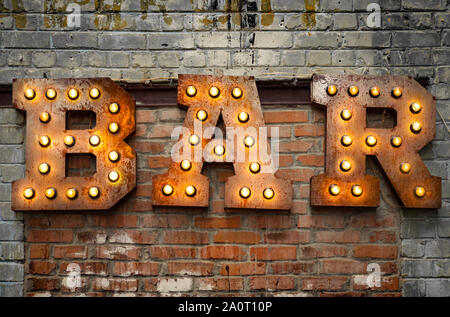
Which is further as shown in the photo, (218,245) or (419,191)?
(218,245)

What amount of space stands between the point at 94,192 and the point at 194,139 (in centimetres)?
61

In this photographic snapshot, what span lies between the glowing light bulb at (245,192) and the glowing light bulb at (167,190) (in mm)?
376

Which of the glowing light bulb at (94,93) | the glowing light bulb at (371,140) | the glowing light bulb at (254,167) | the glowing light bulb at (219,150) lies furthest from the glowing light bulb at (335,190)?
the glowing light bulb at (94,93)

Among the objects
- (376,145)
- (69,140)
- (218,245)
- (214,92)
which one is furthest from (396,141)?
(69,140)

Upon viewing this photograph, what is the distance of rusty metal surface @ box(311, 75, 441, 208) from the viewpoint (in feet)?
5.94

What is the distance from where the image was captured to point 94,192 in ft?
5.94

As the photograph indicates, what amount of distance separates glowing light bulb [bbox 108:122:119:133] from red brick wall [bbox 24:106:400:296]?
0.13m

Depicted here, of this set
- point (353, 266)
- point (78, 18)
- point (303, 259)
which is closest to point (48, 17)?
point (78, 18)

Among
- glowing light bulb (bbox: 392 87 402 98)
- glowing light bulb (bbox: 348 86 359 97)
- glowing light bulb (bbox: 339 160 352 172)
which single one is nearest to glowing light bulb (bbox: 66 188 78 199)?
Answer: glowing light bulb (bbox: 339 160 352 172)

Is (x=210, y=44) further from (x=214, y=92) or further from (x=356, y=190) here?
(x=356, y=190)

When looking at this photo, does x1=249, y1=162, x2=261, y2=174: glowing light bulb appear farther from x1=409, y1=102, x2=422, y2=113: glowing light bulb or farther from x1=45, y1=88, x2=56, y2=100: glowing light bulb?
x1=45, y1=88, x2=56, y2=100: glowing light bulb

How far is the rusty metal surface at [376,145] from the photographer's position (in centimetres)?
181

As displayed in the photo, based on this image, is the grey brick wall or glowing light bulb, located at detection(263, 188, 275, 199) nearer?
glowing light bulb, located at detection(263, 188, 275, 199)

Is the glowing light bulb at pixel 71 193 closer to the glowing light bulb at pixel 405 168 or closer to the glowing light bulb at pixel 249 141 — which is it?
the glowing light bulb at pixel 249 141
